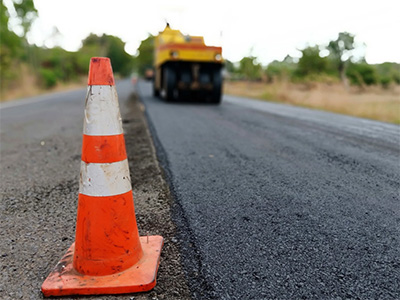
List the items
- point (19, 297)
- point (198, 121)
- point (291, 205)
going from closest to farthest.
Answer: point (19, 297) < point (291, 205) < point (198, 121)

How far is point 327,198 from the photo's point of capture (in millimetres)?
2379

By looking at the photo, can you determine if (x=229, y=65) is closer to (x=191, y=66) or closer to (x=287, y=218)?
(x=191, y=66)

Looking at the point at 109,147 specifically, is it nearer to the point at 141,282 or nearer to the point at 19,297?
the point at 141,282

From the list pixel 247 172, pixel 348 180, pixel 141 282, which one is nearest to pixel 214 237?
pixel 141 282

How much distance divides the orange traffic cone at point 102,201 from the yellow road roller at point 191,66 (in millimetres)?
8704

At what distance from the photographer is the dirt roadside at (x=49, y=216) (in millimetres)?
1472

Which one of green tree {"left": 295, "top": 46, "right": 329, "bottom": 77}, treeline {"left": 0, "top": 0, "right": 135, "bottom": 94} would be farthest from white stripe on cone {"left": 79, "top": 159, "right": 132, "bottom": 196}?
green tree {"left": 295, "top": 46, "right": 329, "bottom": 77}

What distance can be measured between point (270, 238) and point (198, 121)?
4.52 meters

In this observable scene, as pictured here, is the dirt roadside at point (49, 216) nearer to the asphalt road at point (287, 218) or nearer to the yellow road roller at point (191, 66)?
the asphalt road at point (287, 218)

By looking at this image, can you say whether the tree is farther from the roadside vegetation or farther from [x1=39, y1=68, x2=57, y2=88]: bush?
[x1=39, y1=68, x2=57, y2=88]: bush

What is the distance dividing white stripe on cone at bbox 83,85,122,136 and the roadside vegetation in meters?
8.08

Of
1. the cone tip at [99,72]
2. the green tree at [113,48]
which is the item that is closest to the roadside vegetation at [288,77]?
the cone tip at [99,72]

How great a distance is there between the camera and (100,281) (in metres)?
1.46

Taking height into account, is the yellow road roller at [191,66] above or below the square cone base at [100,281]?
above
